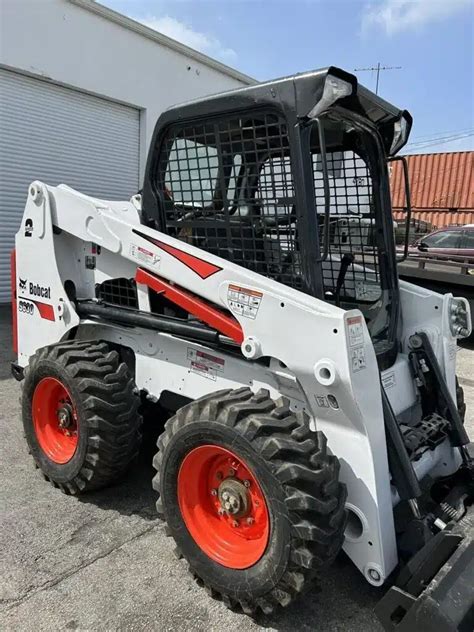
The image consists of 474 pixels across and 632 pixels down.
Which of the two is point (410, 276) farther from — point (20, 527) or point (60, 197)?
point (20, 527)

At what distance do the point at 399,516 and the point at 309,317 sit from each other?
1.07 meters

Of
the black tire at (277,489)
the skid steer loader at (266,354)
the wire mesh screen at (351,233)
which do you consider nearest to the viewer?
the black tire at (277,489)

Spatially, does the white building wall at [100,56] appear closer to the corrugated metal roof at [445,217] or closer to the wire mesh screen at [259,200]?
the wire mesh screen at [259,200]

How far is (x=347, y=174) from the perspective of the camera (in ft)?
10.9

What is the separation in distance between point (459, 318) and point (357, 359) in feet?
4.70

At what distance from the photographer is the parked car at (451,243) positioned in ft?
39.2

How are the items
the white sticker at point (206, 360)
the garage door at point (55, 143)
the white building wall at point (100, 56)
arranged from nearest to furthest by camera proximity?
the white sticker at point (206, 360), the white building wall at point (100, 56), the garage door at point (55, 143)

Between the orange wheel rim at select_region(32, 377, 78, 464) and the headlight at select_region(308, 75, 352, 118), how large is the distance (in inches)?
89.3

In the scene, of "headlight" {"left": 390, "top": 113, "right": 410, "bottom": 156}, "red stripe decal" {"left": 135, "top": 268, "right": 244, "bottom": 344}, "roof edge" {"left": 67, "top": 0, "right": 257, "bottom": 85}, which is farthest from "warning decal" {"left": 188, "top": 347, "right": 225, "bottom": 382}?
"roof edge" {"left": 67, "top": 0, "right": 257, "bottom": 85}

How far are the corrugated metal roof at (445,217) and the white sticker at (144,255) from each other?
18.4 meters

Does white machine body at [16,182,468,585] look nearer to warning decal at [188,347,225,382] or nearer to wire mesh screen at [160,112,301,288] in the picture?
warning decal at [188,347,225,382]

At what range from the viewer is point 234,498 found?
252 cm

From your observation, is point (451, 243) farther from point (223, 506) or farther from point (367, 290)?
point (223, 506)

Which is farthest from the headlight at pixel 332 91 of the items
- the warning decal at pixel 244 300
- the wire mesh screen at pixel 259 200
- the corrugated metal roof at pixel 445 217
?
the corrugated metal roof at pixel 445 217
